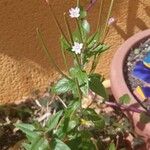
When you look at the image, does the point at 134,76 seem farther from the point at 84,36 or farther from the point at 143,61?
the point at 84,36

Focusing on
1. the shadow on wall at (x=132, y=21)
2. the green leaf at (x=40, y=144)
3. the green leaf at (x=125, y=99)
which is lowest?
the green leaf at (x=40, y=144)

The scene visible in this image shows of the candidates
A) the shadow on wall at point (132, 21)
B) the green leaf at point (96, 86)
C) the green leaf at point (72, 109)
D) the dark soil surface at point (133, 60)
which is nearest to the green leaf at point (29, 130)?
the green leaf at point (72, 109)

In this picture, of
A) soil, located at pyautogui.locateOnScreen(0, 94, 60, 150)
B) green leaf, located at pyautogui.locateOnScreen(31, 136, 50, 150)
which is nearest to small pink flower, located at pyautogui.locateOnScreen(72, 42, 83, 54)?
green leaf, located at pyautogui.locateOnScreen(31, 136, 50, 150)

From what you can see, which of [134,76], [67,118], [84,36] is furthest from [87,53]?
[134,76]

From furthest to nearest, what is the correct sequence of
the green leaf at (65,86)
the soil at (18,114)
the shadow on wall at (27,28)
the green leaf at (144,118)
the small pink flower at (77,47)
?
the soil at (18,114), the shadow on wall at (27,28), the green leaf at (144,118), the green leaf at (65,86), the small pink flower at (77,47)

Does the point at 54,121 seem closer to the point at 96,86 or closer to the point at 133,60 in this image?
the point at 96,86

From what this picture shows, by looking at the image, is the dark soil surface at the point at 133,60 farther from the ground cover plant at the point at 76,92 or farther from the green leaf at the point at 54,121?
the green leaf at the point at 54,121
